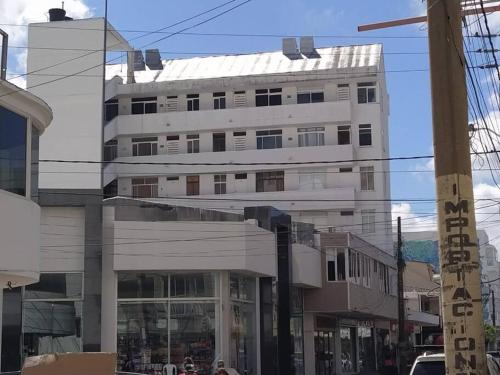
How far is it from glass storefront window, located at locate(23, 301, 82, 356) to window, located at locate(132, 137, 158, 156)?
33320 mm

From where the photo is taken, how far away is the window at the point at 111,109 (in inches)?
2292

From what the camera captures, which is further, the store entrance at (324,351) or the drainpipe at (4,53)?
the store entrance at (324,351)

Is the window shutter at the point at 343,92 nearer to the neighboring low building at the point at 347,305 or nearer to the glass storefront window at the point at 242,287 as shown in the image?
the neighboring low building at the point at 347,305

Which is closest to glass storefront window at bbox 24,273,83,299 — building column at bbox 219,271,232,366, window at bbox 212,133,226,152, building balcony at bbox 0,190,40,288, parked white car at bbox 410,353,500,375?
building column at bbox 219,271,232,366

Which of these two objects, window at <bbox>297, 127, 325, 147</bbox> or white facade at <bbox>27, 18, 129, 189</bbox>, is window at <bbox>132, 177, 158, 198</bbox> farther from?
window at <bbox>297, 127, 325, 147</bbox>

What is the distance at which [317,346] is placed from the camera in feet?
128

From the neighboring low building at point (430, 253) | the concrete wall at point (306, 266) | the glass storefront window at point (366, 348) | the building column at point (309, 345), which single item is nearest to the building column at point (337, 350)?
the glass storefront window at point (366, 348)

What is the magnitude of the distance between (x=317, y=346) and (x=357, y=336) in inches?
391

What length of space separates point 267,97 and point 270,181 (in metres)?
5.89

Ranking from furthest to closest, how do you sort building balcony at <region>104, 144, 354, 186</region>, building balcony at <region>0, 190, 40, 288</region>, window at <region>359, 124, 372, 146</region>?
window at <region>359, 124, 372, 146</region>, building balcony at <region>104, 144, 354, 186</region>, building balcony at <region>0, 190, 40, 288</region>

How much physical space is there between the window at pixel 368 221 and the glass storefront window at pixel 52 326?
32.6 meters

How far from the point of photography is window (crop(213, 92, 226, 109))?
57.5 metres

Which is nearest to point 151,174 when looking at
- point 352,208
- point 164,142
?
point 164,142

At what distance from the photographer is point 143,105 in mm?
58375
